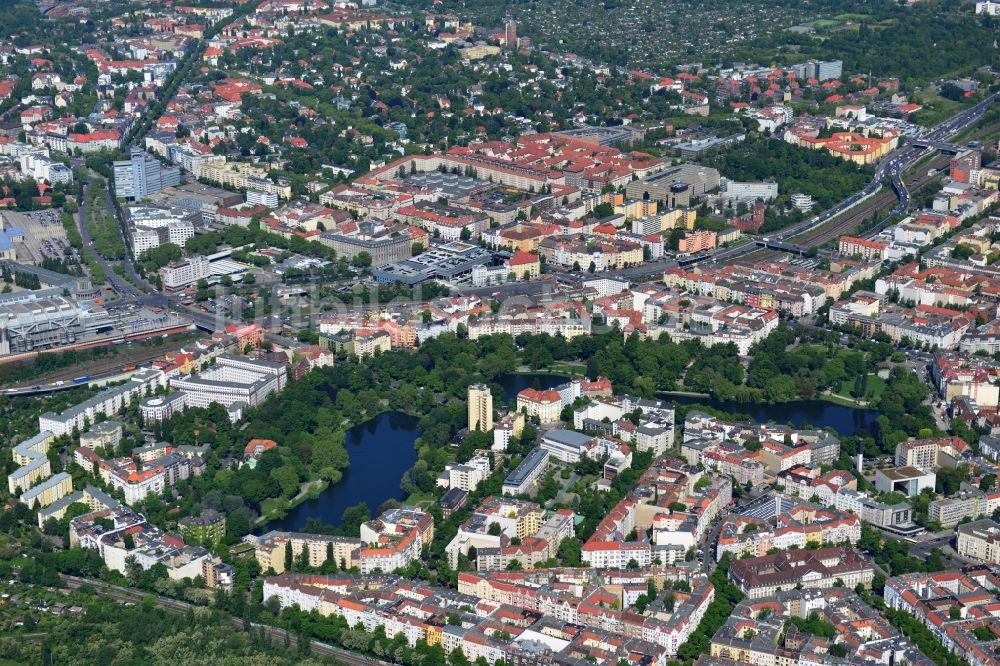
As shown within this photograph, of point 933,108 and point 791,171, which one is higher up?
point 933,108

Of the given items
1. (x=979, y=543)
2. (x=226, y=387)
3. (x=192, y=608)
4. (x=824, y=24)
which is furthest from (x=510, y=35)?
(x=192, y=608)

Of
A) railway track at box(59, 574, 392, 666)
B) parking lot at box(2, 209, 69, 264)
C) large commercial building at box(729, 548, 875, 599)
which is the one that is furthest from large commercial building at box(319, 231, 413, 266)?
large commercial building at box(729, 548, 875, 599)

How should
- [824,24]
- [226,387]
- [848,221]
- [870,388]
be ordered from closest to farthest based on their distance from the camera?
[226,387]
[870,388]
[848,221]
[824,24]

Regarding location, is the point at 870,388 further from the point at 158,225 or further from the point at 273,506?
the point at 158,225

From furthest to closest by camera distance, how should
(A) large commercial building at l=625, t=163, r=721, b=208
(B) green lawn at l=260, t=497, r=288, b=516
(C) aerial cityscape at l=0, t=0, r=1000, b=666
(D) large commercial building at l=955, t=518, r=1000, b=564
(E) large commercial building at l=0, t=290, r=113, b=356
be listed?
(A) large commercial building at l=625, t=163, r=721, b=208, (E) large commercial building at l=0, t=290, r=113, b=356, (B) green lawn at l=260, t=497, r=288, b=516, (D) large commercial building at l=955, t=518, r=1000, b=564, (C) aerial cityscape at l=0, t=0, r=1000, b=666

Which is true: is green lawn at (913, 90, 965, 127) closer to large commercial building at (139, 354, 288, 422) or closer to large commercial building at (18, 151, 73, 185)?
large commercial building at (18, 151, 73, 185)

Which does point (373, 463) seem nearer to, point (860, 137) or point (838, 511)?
point (838, 511)
